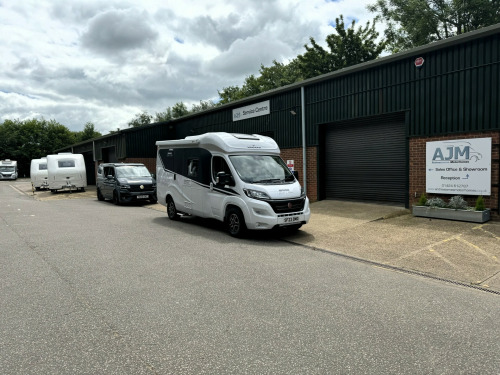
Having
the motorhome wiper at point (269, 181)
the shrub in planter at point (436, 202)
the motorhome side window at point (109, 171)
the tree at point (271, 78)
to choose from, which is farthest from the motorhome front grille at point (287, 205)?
the tree at point (271, 78)

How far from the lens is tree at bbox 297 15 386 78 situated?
3120 centimetres

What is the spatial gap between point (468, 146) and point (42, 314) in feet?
34.6

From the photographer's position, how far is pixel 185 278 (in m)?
5.36

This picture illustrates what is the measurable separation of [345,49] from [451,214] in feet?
83.2

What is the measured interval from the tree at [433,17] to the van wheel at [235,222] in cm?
2360

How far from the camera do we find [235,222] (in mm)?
8609

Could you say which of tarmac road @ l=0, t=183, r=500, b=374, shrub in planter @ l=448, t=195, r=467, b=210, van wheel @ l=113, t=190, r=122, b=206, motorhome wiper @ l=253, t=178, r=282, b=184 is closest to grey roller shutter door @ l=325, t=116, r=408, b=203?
shrub in planter @ l=448, t=195, r=467, b=210

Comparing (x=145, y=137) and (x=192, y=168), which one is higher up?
(x=145, y=137)

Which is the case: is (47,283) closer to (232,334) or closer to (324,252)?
(232,334)

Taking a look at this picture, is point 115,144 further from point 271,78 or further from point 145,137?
point 271,78

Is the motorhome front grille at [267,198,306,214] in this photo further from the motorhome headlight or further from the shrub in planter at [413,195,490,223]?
the shrub in planter at [413,195,490,223]

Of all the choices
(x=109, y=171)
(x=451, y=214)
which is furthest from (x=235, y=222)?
(x=109, y=171)

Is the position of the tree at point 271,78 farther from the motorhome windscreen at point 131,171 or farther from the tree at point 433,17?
the motorhome windscreen at point 131,171

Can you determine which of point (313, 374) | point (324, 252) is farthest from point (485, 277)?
point (313, 374)
